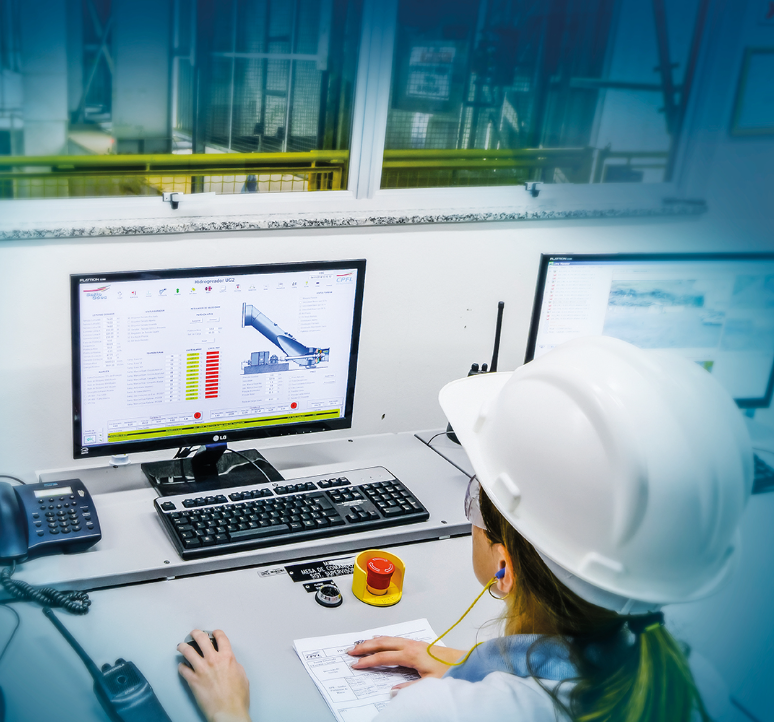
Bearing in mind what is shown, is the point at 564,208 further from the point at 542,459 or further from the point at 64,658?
the point at 64,658

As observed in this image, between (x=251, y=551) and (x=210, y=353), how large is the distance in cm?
32

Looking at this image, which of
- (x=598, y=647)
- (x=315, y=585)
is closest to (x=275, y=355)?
(x=315, y=585)

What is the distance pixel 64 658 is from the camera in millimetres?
962

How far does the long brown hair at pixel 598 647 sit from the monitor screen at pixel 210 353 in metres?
0.54

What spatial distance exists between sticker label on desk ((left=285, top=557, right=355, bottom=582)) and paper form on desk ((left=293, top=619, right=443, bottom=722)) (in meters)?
0.14

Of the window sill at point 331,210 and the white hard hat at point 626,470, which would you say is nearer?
the white hard hat at point 626,470

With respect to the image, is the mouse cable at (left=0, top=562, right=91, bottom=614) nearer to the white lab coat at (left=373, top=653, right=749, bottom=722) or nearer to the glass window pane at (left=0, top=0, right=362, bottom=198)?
the white lab coat at (left=373, top=653, right=749, bottom=722)

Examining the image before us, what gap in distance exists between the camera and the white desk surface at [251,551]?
111 cm

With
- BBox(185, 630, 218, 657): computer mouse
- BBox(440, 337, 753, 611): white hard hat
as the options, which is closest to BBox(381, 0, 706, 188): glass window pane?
BBox(440, 337, 753, 611): white hard hat

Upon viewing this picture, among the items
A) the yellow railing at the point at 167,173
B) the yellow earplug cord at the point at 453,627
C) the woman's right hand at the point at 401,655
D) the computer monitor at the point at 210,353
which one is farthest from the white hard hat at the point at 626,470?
the yellow railing at the point at 167,173

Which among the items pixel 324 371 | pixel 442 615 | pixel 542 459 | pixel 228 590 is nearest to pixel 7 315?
pixel 324 371

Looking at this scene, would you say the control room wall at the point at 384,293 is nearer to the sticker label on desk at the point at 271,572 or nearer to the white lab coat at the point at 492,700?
the sticker label on desk at the point at 271,572

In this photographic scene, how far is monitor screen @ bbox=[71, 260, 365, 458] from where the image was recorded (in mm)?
1174

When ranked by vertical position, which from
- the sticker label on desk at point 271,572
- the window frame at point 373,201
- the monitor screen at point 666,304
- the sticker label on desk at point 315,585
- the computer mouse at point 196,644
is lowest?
the sticker label on desk at point 315,585
